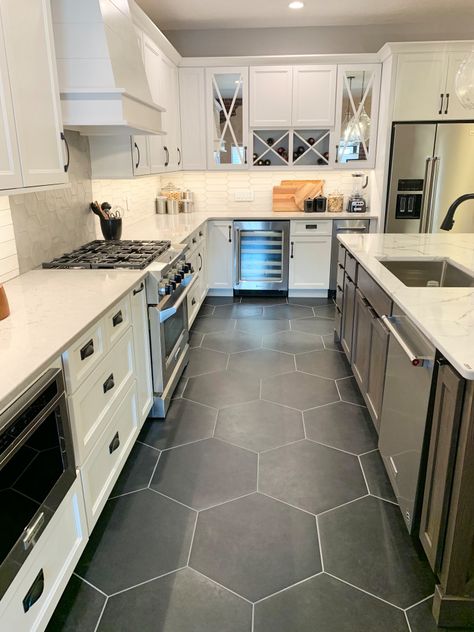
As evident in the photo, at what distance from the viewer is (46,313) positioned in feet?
5.83

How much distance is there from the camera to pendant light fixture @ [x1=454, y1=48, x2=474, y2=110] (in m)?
2.47

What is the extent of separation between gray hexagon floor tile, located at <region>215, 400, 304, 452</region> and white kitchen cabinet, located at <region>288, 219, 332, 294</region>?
2471mm

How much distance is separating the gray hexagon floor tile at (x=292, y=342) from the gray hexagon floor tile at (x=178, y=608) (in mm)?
2270

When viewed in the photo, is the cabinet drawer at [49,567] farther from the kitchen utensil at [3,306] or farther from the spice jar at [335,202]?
the spice jar at [335,202]

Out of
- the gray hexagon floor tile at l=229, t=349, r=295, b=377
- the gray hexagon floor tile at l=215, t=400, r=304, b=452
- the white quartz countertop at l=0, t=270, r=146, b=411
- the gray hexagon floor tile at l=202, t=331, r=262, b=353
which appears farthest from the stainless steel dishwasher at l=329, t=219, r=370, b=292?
the white quartz countertop at l=0, t=270, r=146, b=411

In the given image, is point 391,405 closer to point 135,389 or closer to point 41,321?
point 135,389

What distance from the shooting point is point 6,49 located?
Result: 175 cm

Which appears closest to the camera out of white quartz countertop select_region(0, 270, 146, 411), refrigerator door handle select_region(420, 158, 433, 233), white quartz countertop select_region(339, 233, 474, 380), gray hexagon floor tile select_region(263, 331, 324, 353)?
white quartz countertop select_region(0, 270, 146, 411)

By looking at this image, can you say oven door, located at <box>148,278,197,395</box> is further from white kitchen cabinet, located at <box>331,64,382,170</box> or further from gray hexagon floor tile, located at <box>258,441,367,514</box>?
white kitchen cabinet, located at <box>331,64,382,170</box>

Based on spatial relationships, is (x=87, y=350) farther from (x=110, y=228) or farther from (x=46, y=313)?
(x=110, y=228)

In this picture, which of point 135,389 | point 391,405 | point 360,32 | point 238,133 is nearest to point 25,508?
point 135,389

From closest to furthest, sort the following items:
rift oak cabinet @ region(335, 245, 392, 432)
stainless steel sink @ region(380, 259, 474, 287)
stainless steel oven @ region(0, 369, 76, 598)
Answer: stainless steel oven @ region(0, 369, 76, 598), rift oak cabinet @ region(335, 245, 392, 432), stainless steel sink @ region(380, 259, 474, 287)

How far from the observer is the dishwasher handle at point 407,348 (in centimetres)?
160

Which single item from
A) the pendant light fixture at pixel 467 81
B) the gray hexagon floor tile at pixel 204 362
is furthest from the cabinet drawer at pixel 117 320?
the pendant light fixture at pixel 467 81
